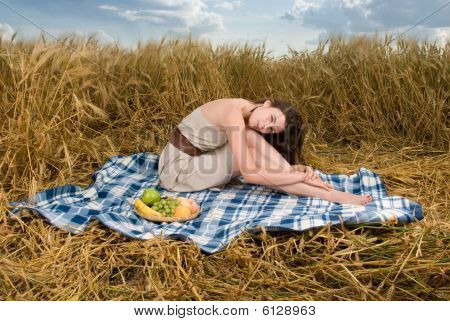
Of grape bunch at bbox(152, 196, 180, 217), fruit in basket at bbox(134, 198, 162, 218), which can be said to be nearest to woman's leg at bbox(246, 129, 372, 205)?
grape bunch at bbox(152, 196, 180, 217)

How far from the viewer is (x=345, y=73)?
4.11m

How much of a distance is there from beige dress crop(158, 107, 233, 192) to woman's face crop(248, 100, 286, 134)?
0.26 m

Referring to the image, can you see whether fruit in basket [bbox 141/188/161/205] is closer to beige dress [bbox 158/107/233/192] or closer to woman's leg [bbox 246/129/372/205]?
beige dress [bbox 158/107/233/192]

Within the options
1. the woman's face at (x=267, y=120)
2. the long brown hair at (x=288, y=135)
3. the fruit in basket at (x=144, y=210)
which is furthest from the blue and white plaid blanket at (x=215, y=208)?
the woman's face at (x=267, y=120)

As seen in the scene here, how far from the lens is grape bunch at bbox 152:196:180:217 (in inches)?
98.9

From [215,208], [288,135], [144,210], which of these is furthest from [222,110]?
[144,210]

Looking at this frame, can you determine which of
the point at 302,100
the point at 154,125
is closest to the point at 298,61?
the point at 302,100

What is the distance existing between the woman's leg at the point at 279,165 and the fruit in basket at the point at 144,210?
587mm

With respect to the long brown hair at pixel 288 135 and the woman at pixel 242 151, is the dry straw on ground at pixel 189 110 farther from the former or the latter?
the long brown hair at pixel 288 135

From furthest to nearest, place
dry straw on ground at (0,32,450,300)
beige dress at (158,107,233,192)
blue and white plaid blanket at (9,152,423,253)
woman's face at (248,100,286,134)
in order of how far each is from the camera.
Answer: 1. beige dress at (158,107,233,192)
2. woman's face at (248,100,286,134)
3. blue and white plaid blanket at (9,152,423,253)
4. dry straw on ground at (0,32,450,300)

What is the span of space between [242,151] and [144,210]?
557 mm

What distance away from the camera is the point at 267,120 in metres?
2.61

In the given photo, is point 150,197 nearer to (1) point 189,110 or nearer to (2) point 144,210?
(2) point 144,210

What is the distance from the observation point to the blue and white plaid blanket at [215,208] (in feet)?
7.37
